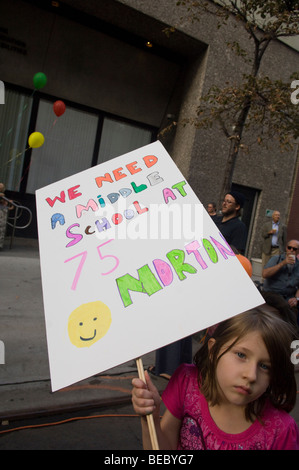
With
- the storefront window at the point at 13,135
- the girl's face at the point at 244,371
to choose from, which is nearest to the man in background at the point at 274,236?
the storefront window at the point at 13,135

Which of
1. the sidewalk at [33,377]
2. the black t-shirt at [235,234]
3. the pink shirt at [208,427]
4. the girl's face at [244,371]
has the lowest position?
the sidewalk at [33,377]

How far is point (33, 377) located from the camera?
320cm

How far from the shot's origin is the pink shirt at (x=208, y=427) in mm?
1146

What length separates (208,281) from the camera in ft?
3.70

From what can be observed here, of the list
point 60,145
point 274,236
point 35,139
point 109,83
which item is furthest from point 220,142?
point 35,139

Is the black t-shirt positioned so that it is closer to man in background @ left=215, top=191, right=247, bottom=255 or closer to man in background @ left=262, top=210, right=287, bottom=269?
man in background @ left=215, top=191, right=247, bottom=255

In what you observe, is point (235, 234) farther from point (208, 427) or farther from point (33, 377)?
point (208, 427)

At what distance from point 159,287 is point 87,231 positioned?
13.6 inches

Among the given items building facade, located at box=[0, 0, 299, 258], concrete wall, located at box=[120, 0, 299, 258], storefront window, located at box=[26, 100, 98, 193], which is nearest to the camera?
building facade, located at box=[0, 0, 299, 258]

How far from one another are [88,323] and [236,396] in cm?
49

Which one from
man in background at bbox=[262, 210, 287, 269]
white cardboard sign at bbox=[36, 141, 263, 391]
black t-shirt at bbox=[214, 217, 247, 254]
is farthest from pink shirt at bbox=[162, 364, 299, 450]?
man in background at bbox=[262, 210, 287, 269]

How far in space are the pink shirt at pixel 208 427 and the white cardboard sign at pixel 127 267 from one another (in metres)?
0.37

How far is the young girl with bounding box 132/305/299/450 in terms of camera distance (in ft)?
3.62

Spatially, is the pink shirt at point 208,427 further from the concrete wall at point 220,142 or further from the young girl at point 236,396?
the concrete wall at point 220,142
